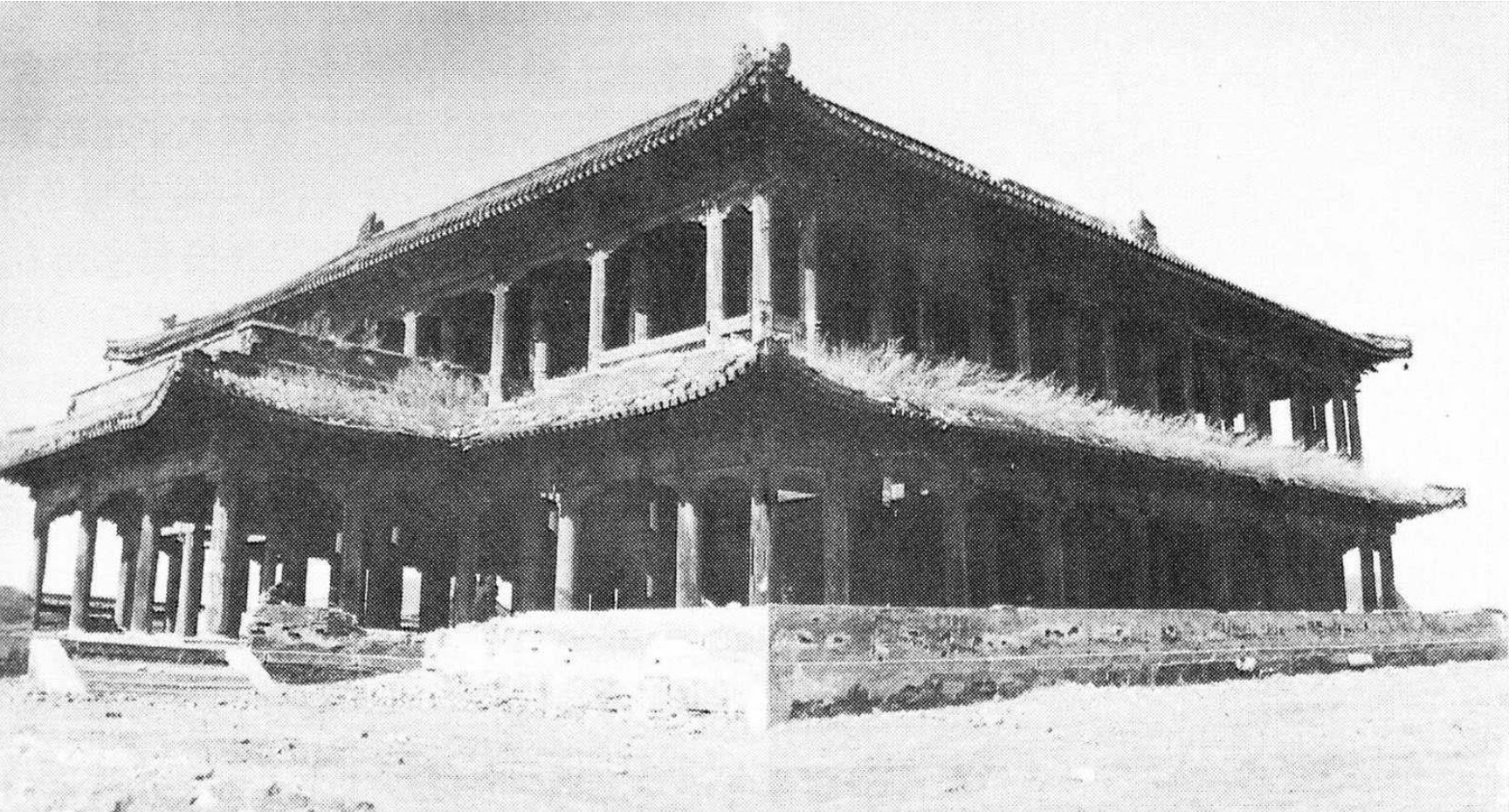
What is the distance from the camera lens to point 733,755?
8.62 m

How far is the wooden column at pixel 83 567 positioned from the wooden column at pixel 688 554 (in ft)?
31.8

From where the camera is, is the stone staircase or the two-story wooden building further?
the two-story wooden building

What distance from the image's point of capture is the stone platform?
1002 centimetres

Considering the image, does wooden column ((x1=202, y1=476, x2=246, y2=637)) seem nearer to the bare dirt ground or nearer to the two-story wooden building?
the two-story wooden building

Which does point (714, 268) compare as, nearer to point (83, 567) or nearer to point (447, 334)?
point (447, 334)

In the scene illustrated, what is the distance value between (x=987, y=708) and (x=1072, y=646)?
7.12ft

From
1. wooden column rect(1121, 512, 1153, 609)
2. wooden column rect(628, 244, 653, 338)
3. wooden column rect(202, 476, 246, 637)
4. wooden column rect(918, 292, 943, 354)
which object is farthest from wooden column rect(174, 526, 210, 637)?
wooden column rect(1121, 512, 1153, 609)

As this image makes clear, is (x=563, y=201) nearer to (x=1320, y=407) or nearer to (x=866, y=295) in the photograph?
(x=866, y=295)

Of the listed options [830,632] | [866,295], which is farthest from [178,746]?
[866,295]

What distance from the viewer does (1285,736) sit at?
33.6ft

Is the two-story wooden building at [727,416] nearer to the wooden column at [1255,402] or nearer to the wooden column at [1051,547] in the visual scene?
the wooden column at [1051,547]

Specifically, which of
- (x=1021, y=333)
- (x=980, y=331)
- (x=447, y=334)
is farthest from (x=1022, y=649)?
(x=447, y=334)

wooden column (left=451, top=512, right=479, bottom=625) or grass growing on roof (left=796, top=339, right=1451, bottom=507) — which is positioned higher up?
grass growing on roof (left=796, top=339, right=1451, bottom=507)

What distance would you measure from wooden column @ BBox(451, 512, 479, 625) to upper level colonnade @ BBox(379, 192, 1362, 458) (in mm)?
1873
